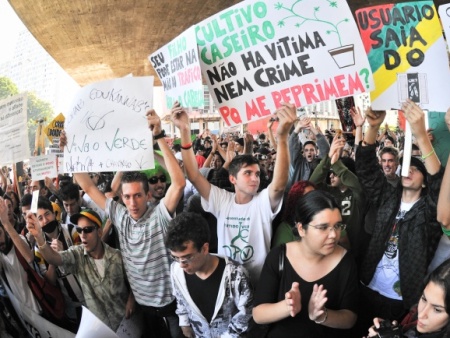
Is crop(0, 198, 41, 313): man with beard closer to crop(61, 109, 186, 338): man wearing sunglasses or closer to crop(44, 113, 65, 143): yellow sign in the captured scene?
crop(61, 109, 186, 338): man wearing sunglasses

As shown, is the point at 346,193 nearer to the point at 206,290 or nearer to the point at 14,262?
the point at 206,290

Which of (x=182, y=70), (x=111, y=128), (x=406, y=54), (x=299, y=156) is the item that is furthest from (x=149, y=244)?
(x=299, y=156)

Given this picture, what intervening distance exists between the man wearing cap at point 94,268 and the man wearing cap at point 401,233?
1.62m

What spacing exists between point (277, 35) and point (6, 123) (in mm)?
2667

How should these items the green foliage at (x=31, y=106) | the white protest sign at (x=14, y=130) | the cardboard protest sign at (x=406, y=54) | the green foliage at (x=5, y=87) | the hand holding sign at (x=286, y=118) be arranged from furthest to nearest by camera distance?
the green foliage at (x=5, y=87)
the green foliage at (x=31, y=106)
the white protest sign at (x=14, y=130)
the hand holding sign at (x=286, y=118)
the cardboard protest sign at (x=406, y=54)

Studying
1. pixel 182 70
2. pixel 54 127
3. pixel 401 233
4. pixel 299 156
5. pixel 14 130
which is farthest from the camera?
pixel 54 127

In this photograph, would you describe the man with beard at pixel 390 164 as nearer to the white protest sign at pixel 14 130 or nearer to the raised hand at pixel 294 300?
the raised hand at pixel 294 300

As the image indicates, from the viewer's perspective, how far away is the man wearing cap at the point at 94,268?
313cm

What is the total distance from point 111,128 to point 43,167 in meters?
1.31

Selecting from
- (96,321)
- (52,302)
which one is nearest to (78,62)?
(52,302)

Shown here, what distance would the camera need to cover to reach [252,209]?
302 centimetres

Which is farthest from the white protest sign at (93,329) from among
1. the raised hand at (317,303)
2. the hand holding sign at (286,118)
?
the hand holding sign at (286,118)

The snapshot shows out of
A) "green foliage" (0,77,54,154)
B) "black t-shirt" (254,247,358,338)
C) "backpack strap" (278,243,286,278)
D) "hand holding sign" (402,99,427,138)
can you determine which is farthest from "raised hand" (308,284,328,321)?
"green foliage" (0,77,54,154)

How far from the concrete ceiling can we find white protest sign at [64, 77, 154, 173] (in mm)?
12907
